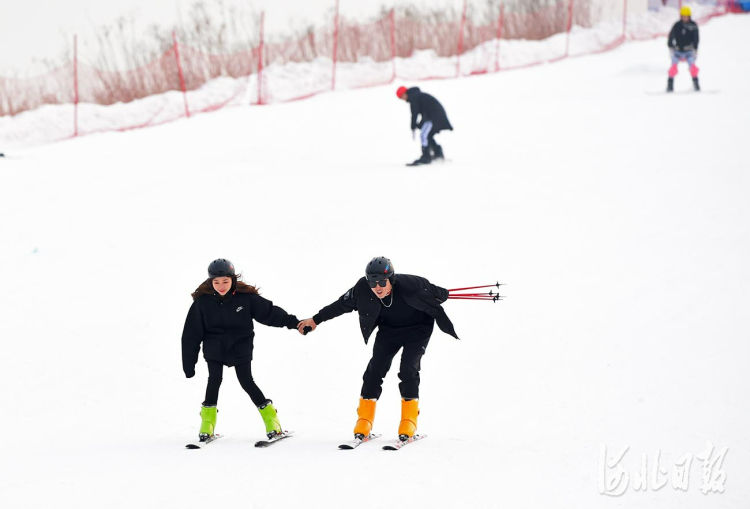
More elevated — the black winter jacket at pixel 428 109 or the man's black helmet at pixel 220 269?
the black winter jacket at pixel 428 109

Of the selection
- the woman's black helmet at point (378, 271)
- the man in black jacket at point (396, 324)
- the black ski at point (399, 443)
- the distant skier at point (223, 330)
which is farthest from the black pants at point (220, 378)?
the woman's black helmet at point (378, 271)

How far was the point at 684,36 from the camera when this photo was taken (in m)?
19.6

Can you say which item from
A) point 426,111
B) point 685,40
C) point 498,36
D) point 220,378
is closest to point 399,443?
point 220,378

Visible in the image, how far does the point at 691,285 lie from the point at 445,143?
8.33 metres

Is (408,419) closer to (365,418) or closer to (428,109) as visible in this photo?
(365,418)

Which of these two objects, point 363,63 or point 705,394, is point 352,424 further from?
point 363,63

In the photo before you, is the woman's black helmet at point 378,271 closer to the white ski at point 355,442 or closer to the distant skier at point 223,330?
the distant skier at point 223,330

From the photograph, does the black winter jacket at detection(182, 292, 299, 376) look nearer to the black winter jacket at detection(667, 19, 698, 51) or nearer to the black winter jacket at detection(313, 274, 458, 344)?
the black winter jacket at detection(313, 274, 458, 344)

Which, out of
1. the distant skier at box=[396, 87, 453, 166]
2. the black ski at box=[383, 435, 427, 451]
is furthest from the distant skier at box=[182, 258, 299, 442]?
the distant skier at box=[396, 87, 453, 166]

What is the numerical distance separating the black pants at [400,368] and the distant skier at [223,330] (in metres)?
0.78

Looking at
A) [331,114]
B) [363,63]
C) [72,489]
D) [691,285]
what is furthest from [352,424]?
[363,63]

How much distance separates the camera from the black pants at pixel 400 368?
734cm

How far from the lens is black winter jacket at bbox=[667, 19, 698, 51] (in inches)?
768

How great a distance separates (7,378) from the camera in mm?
9328
